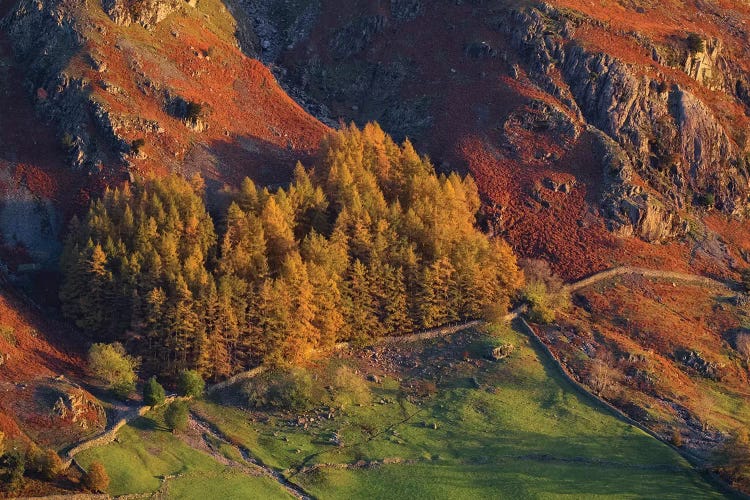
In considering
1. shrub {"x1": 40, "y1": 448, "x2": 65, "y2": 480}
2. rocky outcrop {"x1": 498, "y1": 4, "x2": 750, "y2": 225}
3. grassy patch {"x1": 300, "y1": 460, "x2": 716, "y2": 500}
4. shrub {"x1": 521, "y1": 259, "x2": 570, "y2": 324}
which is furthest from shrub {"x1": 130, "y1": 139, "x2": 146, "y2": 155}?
rocky outcrop {"x1": 498, "y1": 4, "x2": 750, "y2": 225}

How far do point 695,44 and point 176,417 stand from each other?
9521 cm

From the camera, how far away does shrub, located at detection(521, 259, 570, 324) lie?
11162 cm

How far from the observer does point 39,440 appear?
8325 centimetres

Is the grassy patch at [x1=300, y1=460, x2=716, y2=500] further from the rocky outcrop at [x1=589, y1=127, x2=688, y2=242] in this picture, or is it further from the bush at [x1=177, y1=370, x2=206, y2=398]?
the rocky outcrop at [x1=589, y1=127, x2=688, y2=242]

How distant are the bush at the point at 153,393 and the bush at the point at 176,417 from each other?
1.85m

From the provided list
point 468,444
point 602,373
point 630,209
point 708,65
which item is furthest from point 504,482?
point 708,65

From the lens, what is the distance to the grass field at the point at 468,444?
87.2 m

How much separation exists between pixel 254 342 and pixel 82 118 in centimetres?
3736

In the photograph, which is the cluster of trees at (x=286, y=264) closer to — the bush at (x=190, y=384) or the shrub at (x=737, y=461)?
the bush at (x=190, y=384)

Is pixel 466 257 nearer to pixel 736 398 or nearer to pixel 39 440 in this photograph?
pixel 736 398

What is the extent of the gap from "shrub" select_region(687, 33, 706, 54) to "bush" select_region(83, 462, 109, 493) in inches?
4098

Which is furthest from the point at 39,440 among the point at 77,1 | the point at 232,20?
the point at 232,20

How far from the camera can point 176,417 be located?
292ft

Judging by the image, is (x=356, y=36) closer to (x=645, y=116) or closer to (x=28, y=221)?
(x=645, y=116)
